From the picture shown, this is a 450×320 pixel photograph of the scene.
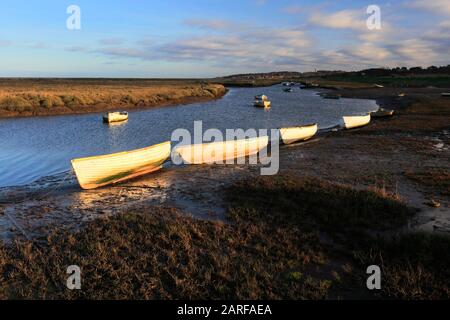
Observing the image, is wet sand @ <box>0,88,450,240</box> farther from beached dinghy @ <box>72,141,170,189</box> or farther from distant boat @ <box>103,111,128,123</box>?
distant boat @ <box>103,111,128,123</box>

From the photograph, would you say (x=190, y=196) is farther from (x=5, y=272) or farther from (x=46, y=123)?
(x=46, y=123)

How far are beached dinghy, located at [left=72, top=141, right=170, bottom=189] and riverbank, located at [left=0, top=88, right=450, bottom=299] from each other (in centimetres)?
65

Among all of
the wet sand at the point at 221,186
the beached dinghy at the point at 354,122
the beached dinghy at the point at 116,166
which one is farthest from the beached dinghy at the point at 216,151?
the beached dinghy at the point at 354,122

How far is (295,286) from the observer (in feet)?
23.5

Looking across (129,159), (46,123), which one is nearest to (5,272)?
(129,159)

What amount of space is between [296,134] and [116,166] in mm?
14911

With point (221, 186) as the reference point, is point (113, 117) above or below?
above

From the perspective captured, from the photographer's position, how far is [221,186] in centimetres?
1493

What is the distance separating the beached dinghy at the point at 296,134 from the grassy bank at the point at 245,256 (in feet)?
47.8

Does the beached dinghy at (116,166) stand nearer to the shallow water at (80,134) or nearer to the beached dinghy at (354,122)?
the shallow water at (80,134)

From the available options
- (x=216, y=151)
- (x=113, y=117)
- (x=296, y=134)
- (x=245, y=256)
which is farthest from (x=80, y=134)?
(x=245, y=256)

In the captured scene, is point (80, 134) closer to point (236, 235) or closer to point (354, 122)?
point (354, 122)

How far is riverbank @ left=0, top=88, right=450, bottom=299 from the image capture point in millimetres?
7258
